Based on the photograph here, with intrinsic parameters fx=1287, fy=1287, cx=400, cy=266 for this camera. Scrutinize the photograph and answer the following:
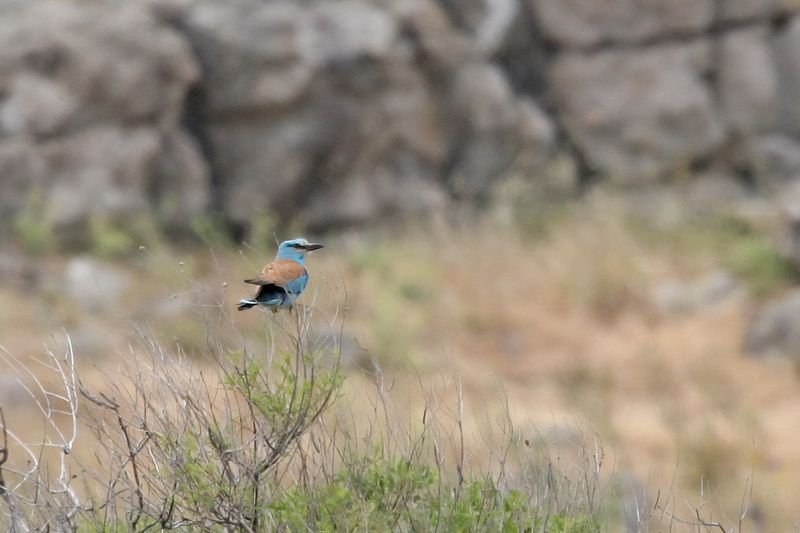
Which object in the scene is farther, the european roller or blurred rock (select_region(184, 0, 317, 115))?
blurred rock (select_region(184, 0, 317, 115))

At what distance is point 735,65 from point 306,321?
1239 cm

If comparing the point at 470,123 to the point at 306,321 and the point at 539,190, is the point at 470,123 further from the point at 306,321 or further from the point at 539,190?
the point at 306,321

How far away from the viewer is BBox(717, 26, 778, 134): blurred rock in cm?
1490

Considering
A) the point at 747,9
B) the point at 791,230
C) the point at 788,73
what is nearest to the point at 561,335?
the point at 791,230

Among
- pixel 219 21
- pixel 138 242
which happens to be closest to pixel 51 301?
pixel 138 242

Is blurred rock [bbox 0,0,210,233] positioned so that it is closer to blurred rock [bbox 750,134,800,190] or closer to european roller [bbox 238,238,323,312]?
blurred rock [bbox 750,134,800,190]

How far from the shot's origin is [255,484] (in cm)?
361


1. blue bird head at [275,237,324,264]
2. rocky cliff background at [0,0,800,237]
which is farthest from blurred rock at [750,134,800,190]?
blue bird head at [275,237,324,264]

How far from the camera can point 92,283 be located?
A: 1112 centimetres

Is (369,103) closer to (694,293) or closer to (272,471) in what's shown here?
(694,293)

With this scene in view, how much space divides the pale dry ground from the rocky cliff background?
0.77m

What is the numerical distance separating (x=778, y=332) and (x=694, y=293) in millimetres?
1289

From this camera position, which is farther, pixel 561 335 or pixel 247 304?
pixel 561 335

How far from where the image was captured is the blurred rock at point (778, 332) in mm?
10734
